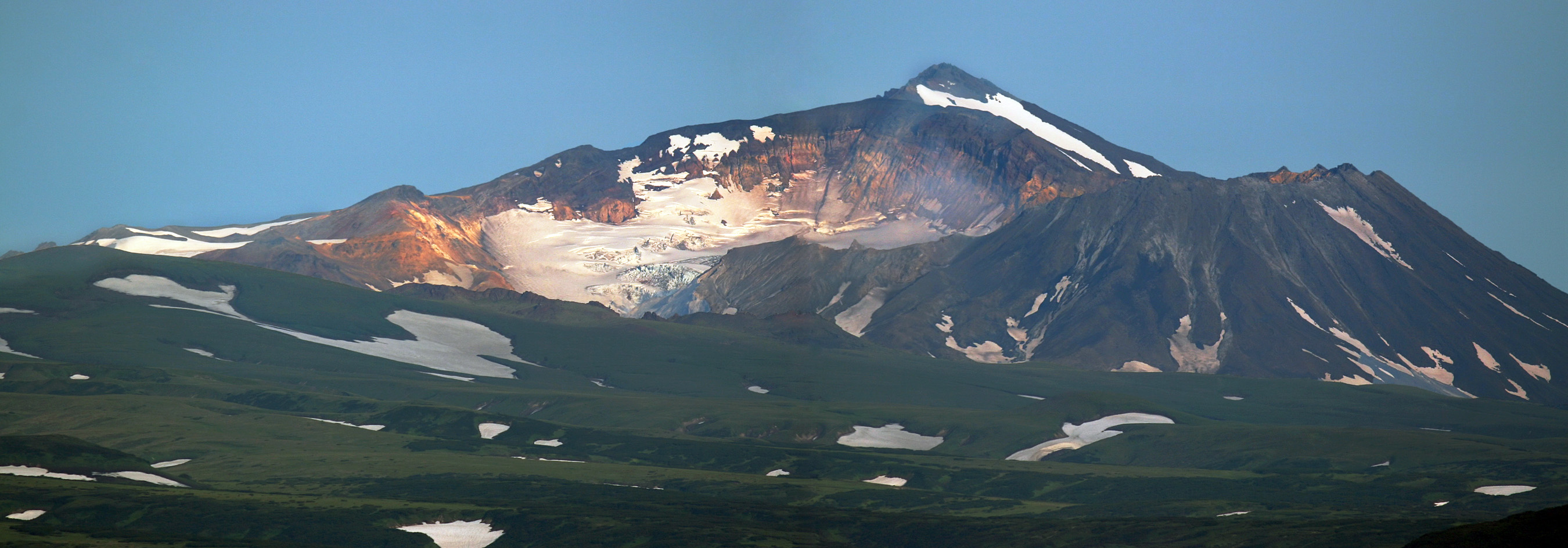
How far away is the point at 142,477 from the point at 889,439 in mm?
92982

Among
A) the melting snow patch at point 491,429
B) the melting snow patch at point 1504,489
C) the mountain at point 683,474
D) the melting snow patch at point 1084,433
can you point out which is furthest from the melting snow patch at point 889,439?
the melting snow patch at point 1504,489

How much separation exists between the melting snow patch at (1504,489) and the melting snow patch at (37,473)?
108 metres

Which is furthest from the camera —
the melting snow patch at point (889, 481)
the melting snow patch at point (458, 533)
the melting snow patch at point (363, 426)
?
the melting snow patch at point (363, 426)

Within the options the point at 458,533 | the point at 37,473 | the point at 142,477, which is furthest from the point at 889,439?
the point at 37,473

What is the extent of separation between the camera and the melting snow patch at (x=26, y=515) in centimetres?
9344

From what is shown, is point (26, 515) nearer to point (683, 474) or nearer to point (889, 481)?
point (683, 474)

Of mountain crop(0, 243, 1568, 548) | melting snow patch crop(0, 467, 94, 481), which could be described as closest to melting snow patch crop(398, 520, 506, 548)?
Answer: mountain crop(0, 243, 1568, 548)

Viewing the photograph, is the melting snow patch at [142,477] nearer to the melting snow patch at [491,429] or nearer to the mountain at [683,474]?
the mountain at [683,474]

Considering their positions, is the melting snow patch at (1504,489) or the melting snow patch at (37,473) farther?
the melting snow patch at (1504,489)

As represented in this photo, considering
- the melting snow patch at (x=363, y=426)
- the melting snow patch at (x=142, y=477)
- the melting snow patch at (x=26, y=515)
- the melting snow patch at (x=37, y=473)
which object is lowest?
the melting snow patch at (x=363, y=426)

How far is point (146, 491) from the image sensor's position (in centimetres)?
10544

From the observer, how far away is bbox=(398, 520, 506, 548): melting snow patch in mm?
103562

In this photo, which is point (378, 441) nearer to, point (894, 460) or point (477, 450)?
point (477, 450)

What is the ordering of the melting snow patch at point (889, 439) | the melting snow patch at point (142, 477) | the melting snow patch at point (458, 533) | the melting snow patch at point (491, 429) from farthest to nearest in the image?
1. the melting snow patch at point (889, 439)
2. the melting snow patch at point (491, 429)
3. the melting snow patch at point (142, 477)
4. the melting snow patch at point (458, 533)
